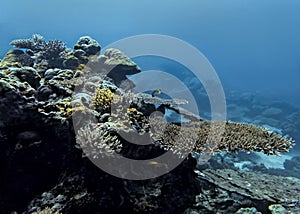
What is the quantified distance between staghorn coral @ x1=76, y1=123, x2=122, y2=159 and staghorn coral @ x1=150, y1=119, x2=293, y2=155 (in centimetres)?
96

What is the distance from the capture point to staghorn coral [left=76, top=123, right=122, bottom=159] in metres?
4.49

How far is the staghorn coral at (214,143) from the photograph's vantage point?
507 centimetres

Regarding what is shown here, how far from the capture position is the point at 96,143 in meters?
4.47

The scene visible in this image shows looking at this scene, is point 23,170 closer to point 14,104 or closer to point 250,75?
point 14,104

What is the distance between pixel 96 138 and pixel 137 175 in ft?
3.70

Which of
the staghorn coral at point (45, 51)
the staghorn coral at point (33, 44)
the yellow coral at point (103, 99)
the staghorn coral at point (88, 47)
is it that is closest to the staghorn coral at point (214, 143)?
the yellow coral at point (103, 99)

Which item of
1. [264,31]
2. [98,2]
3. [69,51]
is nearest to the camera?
[69,51]

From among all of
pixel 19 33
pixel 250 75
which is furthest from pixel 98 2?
pixel 250 75

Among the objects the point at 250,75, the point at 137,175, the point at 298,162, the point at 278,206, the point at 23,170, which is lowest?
the point at 23,170

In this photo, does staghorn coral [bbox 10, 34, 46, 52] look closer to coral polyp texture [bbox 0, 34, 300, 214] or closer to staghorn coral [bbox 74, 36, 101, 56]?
staghorn coral [bbox 74, 36, 101, 56]

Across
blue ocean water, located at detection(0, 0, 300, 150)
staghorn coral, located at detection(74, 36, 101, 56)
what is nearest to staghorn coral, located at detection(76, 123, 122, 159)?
staghorn coral, located at detection(74, 36, 101, 56)

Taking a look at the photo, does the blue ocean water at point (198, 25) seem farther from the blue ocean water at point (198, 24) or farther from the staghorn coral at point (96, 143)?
the staghorn coral at point (96, 143)

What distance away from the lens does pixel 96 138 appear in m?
4.51

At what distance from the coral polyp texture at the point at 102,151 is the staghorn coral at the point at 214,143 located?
20 mm
